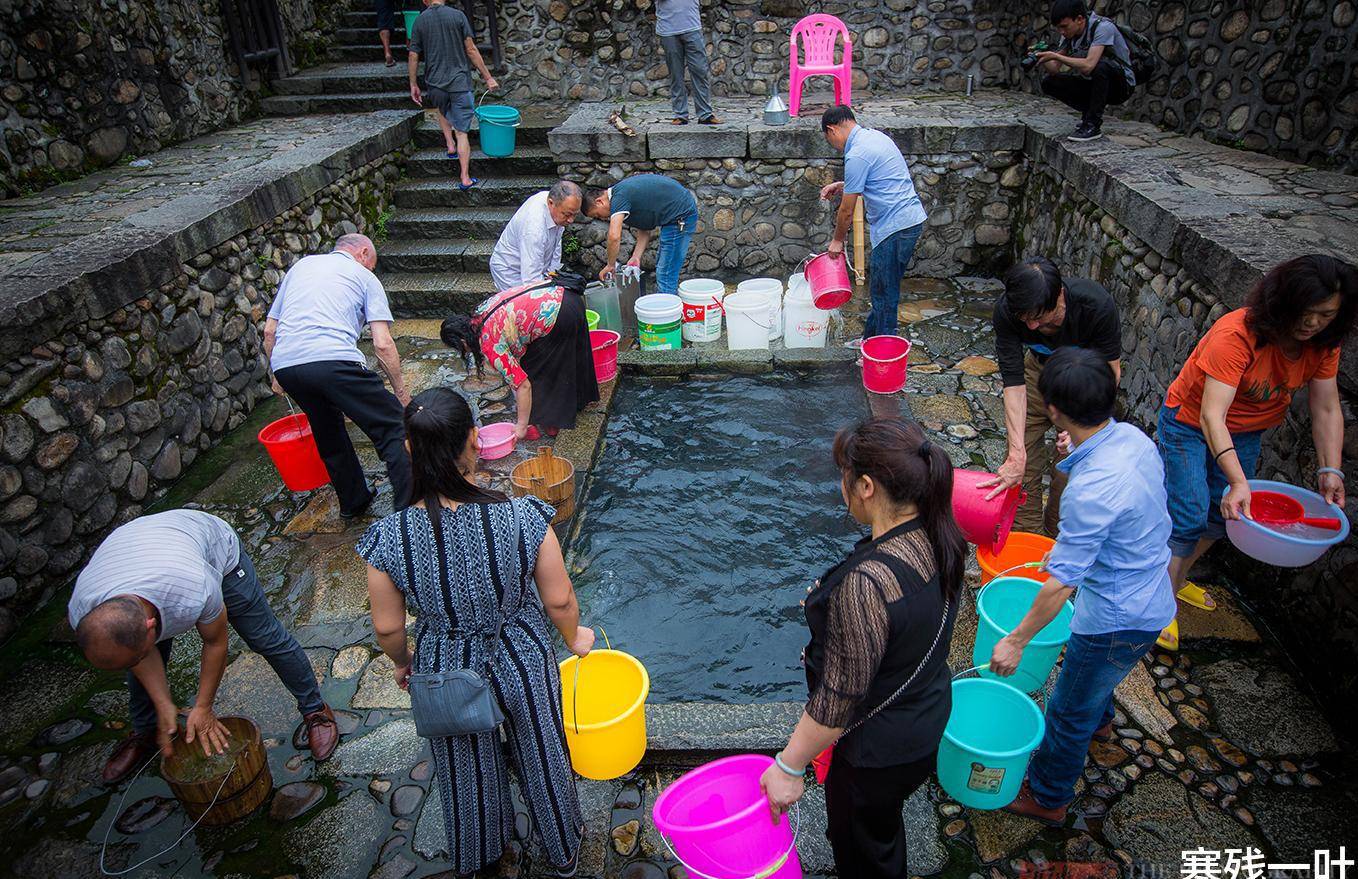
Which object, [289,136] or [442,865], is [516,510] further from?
[289,136]

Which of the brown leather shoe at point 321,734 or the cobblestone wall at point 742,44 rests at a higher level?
the cobblestone wall at point 742,44

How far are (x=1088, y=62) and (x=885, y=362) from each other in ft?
10.5

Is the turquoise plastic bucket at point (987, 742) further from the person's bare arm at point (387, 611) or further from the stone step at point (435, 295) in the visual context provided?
the stone step at point (435, 295)

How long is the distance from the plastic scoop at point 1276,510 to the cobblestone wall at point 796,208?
5.30 m

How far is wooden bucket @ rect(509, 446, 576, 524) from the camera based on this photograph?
474 centimetres

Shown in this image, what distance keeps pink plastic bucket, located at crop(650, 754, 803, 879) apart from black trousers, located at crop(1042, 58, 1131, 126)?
648 cm

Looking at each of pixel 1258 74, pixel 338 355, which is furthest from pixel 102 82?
pixel 1258 74

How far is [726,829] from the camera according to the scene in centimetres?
244

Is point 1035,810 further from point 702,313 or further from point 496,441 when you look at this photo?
point 702,313

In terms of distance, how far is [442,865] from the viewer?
9.67ft

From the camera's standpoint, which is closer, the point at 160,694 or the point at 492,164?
the point at 160,694

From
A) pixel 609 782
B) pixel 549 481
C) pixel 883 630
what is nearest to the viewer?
pixel 883 630

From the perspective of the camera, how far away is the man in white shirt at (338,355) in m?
4.43

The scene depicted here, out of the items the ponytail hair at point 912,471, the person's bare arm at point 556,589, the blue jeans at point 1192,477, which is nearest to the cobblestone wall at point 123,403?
the person's bare arm at point 556,589
